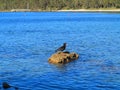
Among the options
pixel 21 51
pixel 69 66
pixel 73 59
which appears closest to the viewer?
pixel 69 66

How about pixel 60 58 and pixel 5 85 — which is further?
pixel 60 58

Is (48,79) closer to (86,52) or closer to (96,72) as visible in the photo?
(96,72)

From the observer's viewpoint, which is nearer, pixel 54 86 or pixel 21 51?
pixel 54 86

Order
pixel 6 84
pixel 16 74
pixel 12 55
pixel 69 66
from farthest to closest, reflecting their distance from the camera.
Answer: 1. pixel 12 55
2. pixel 69 66
3. pixel 16 74
4. pixel 6 84

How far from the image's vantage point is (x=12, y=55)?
147ft

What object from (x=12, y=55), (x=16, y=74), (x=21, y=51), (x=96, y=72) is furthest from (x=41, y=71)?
(x=21, y=51)

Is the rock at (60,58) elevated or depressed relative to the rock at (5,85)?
depressed

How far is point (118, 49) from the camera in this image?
4750cm

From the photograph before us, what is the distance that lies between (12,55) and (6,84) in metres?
17.4

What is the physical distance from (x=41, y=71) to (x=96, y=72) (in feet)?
15.8

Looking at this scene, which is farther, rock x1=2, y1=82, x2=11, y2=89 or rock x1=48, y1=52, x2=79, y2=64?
rock x1=48, y1=52, x2=79, y2=64

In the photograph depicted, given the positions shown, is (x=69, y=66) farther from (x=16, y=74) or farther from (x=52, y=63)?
(x=16, y=74)

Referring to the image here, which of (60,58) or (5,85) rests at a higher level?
(5,85)

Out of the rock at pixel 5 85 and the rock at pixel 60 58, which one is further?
the rock at pixel 60 58
